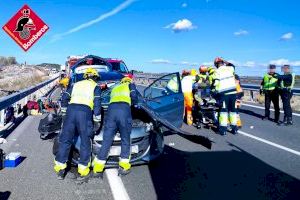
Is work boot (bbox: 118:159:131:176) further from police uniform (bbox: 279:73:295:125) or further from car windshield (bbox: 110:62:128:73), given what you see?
car windshield (bbox: 110:62:128:73)

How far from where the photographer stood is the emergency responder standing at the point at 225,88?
33.8 ft

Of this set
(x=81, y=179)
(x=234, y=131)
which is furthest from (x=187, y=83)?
(x=81, y=179)

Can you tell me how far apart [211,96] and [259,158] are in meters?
4.09

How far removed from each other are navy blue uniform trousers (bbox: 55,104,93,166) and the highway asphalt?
408mm

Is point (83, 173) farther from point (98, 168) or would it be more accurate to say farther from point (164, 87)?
point (164, 87)

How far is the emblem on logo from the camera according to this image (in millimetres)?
12000

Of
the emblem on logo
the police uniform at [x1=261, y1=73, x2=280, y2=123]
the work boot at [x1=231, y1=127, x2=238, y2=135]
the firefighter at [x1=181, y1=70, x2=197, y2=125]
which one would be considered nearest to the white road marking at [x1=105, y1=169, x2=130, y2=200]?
the work boot at [x1=231, y1=127, x2=238, y2=135]

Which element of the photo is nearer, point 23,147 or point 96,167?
point 96,167

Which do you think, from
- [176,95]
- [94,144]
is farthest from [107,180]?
[176,95]

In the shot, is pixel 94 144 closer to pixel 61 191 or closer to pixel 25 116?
pixel 61 191

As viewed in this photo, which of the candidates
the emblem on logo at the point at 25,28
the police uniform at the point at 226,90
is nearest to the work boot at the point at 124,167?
the police uniform at the point at 226,90

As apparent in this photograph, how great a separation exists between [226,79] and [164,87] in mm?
1761

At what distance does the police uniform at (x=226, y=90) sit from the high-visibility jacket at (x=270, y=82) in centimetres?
333

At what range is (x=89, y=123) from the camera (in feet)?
20.4
